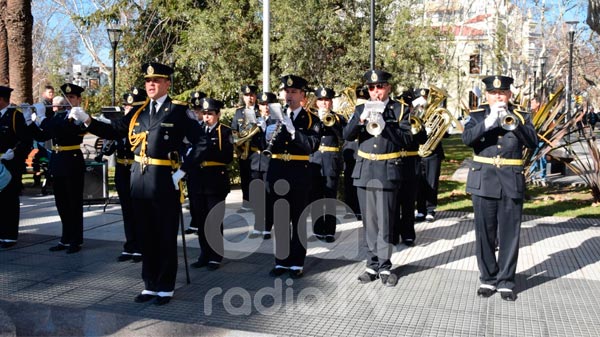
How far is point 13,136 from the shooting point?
7797mm

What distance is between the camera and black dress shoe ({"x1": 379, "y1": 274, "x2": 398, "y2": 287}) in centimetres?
621

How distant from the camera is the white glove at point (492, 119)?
5527 millimetres

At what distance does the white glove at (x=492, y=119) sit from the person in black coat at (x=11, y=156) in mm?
5705

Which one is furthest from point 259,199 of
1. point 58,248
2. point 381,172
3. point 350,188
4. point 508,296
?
point 508,296

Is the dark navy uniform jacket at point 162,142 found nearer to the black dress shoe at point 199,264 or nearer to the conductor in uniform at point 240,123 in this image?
the black dress shoe at point 199,264

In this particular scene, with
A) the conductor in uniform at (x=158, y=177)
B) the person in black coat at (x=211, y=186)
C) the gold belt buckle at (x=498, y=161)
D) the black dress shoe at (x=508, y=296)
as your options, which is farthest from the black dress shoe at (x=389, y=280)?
the conductor in uniform at (x=158, y=177)

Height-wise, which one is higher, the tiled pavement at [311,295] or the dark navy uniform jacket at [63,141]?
the dark navy uniform jacket at [63,141]

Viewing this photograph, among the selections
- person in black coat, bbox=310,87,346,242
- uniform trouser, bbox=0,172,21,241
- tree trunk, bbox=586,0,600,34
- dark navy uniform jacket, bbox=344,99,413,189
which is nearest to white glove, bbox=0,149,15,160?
uniform trouser, bbox=0,172,21,241

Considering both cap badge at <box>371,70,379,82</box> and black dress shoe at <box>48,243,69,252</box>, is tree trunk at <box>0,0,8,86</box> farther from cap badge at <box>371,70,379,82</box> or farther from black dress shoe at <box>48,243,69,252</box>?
cap badge at <box>371,70,379,82</box>

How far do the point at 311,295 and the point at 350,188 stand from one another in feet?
13.1

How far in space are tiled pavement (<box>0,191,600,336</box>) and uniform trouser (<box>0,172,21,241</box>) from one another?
26 cm

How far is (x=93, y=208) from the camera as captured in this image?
36.0ft

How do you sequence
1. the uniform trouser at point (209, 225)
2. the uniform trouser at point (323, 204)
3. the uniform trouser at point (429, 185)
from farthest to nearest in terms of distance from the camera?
1. the uniform trouser at point (429, 185)
2. the uniform trouser at point (323, 204)
3. the uniform trouser at point (209, 225)

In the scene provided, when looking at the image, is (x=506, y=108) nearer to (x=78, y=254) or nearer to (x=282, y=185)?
(x=282, y=185)
